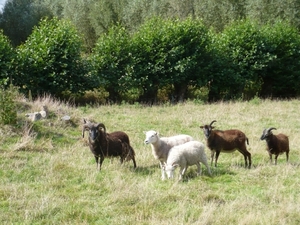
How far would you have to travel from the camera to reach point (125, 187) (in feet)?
29.1

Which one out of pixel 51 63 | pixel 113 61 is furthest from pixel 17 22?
pixel 51 63

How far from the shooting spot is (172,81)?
2725 centimetres

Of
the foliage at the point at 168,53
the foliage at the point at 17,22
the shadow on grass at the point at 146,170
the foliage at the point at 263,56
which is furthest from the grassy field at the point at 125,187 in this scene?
the foliage at the point at 17,22

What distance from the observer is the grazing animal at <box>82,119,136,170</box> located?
10.2m

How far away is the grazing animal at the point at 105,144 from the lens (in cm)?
1020

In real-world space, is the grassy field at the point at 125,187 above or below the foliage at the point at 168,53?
below

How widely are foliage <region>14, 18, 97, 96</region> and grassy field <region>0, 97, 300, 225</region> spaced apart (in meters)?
8.95

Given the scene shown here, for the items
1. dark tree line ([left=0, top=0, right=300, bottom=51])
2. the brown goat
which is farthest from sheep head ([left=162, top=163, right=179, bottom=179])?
dark tree line ([left=0, top=0, right=300, bottom=51])

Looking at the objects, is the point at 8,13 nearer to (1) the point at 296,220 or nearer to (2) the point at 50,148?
(2) the point at 50,148

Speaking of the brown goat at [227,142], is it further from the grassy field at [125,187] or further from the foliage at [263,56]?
the foliage at [263,56]

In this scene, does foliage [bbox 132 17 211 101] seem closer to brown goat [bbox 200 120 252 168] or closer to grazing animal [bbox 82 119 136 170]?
brown goat [bbox 200 120 252 168]

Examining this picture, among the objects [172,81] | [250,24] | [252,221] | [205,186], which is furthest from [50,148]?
[250,24]

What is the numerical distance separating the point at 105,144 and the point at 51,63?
47.8 ft

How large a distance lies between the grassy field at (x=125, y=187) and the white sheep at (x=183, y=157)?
0.32 meters
